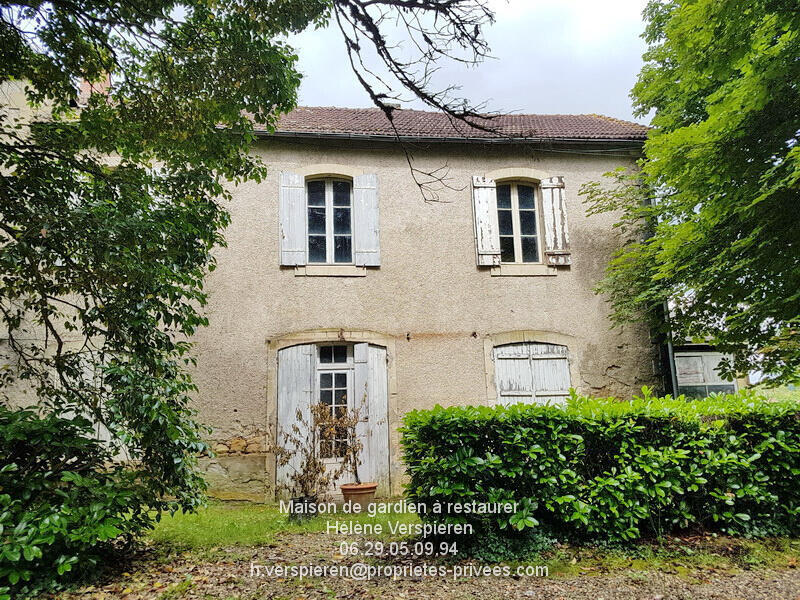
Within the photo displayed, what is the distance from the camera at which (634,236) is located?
341 inches

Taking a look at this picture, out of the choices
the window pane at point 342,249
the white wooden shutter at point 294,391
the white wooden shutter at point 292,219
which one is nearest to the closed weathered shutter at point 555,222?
the window pane at point 342,249

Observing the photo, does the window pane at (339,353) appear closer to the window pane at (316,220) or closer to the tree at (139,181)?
the window pane at (316,220)

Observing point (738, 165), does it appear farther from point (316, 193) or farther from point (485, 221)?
point (316, 193)

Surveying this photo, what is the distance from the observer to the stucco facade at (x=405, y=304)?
749 cm

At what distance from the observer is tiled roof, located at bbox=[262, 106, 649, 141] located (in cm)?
830

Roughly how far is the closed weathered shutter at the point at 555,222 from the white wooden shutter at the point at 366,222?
8.98 feet

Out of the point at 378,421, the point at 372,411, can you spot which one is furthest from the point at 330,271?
the point at 378,421

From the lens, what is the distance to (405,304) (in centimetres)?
804

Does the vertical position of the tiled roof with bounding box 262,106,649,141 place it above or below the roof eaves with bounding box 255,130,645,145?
above

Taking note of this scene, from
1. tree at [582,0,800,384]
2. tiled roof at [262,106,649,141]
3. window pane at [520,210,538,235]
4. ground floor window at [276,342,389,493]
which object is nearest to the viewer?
tree at [582,0,800,384]

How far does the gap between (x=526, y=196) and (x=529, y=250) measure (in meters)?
0.95

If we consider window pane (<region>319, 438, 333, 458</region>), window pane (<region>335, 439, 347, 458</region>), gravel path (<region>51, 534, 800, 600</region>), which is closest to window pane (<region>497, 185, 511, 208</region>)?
window pane (<region>335, 439, 347, 458</region>)

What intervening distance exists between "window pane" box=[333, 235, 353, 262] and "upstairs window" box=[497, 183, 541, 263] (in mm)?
2437

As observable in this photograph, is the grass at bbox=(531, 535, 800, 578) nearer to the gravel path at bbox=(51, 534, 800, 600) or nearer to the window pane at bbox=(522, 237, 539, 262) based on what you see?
the gravel path at bbox=(51, 534, 800, 600)
